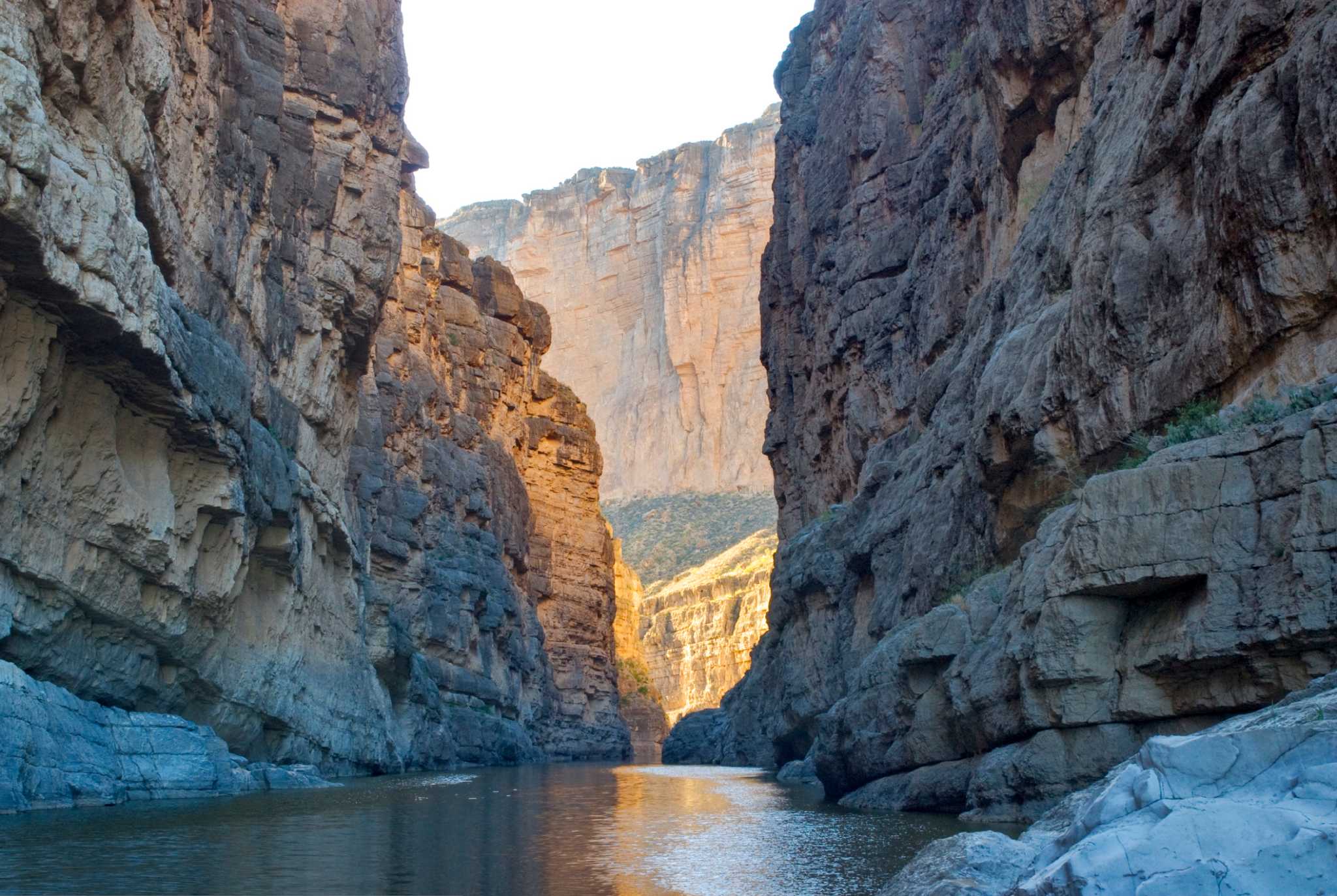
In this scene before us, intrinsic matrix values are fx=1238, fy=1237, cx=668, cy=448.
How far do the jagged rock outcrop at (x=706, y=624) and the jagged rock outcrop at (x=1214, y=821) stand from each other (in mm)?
90683

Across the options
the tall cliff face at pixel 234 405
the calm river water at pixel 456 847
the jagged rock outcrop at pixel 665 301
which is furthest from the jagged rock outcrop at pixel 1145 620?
the jagged rock outcrop at pixel 665 301

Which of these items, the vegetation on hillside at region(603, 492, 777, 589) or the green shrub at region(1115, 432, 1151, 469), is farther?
the vegetation on hillside at region(603, 492, 777, 589)

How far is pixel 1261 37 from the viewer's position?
14.3 metres

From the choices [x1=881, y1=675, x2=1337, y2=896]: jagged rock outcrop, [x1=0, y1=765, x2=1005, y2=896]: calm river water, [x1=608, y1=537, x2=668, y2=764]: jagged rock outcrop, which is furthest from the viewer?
[x1=608, y1=537, x2=668, y2=764]: jagged rock outcrop

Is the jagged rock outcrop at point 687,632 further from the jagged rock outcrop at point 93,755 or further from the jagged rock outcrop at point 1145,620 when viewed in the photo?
the jagged rock outcrop at point 1145,620

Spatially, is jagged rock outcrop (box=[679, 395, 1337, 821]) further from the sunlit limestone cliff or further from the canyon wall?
the sunlit limestone cliff

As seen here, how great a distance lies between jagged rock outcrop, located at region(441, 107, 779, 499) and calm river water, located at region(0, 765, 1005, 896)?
120354mm

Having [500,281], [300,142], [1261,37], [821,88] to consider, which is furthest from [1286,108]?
[500,281]

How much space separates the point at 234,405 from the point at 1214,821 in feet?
65.8

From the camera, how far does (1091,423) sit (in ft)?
56.3

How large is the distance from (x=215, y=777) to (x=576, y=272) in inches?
5882

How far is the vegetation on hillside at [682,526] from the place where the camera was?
125500 millimetres

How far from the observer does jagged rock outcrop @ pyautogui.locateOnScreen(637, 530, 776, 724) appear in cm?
10131

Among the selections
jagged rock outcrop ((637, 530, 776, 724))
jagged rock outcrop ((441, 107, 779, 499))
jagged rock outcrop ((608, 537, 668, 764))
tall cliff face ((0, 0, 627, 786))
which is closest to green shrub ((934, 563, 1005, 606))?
tall cliff face ((0, 0, 627, 786))
